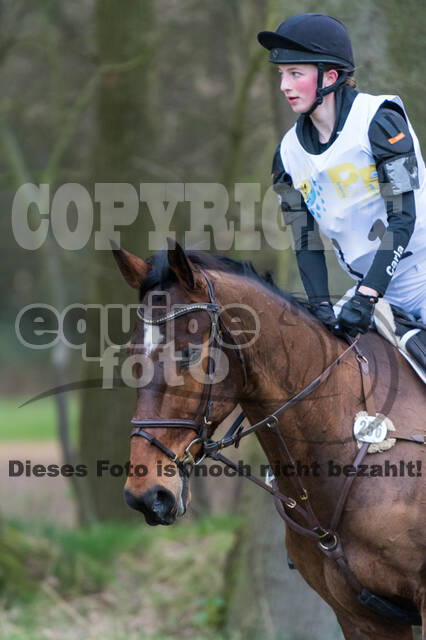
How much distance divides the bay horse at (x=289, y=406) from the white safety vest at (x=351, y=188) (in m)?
0.45

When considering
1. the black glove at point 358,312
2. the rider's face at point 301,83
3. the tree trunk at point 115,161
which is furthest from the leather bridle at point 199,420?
the tree trunk at point 115,161

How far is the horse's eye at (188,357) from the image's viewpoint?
2.77 metres

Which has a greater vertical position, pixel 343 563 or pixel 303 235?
pixel 303 235

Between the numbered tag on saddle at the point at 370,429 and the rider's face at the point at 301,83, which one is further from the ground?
the rider's face at the point at 301,83

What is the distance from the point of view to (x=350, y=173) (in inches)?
132

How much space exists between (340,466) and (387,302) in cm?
75

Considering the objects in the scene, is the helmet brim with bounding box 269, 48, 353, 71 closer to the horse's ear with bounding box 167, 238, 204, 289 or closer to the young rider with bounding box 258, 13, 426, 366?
the young rider with bounding box 258, 13, 426, 366

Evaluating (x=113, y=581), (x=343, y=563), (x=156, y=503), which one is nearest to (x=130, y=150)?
(x=113, y=581)

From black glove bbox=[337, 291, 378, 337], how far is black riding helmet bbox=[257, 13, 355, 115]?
0.83 meters

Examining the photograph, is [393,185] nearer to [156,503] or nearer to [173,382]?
[173,382]

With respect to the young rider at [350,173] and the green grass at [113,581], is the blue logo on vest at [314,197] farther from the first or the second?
the green grass at [113,581]

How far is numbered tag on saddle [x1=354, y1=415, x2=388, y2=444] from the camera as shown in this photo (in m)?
3.11

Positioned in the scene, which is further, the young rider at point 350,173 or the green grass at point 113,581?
the green grass at point 113,581

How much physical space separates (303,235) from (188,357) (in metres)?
1.18
